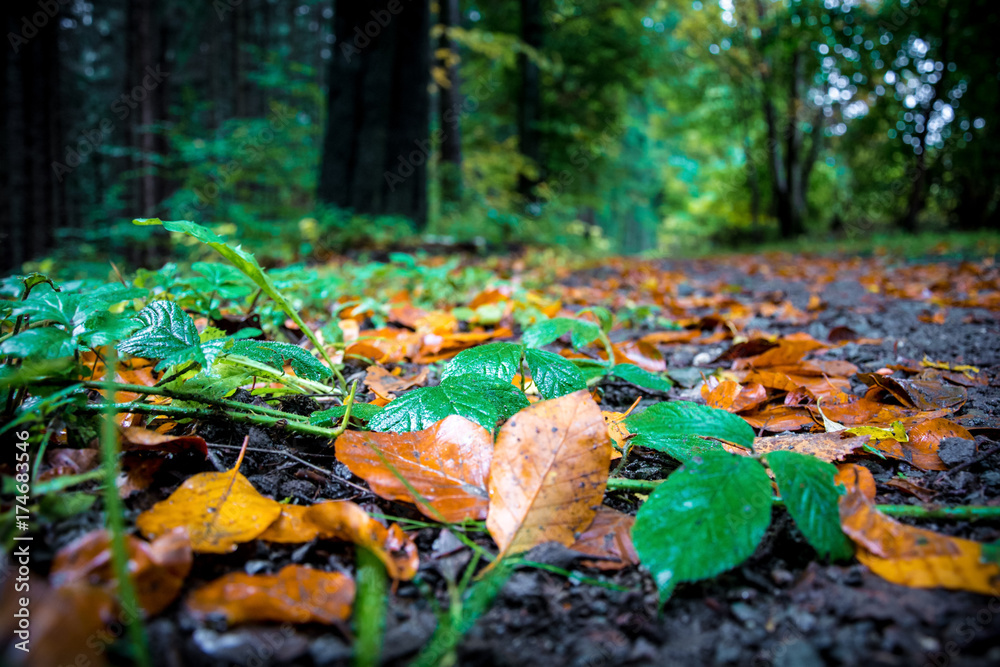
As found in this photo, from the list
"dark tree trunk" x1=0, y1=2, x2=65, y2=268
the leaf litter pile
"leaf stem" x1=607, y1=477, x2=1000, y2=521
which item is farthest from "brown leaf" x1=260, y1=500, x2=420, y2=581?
"dark tree trunk" x1=0, y1=2, x2=65, y2=268

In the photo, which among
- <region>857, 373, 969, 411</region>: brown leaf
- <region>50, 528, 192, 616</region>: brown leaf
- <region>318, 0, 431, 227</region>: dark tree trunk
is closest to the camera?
<region>50, 528, 192, 616</region>: brown leaf

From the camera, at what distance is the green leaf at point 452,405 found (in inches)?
33.1

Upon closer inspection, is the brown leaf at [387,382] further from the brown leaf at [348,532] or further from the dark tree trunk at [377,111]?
the dark tree trunk at [377,111]

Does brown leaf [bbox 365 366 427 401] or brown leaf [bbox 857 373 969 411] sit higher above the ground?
brown leaf [bbox 857 373 969 411]

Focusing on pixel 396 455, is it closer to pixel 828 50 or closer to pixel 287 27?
pixel 828 50

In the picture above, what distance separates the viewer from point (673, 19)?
1917cm

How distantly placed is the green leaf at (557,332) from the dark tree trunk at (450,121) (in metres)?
7.46

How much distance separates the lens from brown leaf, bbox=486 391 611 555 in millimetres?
696

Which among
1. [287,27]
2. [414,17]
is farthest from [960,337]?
[287,27]

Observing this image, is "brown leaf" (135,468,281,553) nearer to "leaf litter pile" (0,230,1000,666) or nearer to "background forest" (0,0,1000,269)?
"leaf litter pile" (0,230,1000,666)

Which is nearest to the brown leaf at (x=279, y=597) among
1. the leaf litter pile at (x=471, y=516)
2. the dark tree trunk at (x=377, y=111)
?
the leaf litter pile at (x=471, y=516)

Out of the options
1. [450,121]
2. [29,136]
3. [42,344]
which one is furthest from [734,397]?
[29,136]

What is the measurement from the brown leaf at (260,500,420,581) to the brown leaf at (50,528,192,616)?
11 centimetres

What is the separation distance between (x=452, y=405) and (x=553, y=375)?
0.20 m
